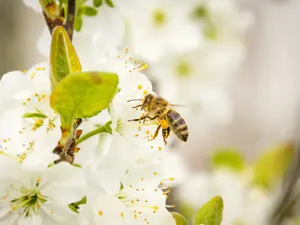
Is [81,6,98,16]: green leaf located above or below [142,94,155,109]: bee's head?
above

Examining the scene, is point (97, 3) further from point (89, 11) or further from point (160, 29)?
point (160, 29)

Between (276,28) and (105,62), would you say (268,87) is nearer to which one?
(276,28)

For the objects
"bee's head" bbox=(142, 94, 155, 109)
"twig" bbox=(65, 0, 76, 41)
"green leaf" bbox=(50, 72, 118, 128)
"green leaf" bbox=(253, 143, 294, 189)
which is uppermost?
"twig" bbox=(65, 0, 76, 41)

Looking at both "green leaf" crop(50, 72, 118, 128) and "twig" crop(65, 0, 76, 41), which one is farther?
"twig" crop(65, 0, 76, 41)

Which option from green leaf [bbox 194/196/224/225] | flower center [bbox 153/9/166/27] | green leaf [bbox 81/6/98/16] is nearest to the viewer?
green leaf [bbox 194/196/224/225]

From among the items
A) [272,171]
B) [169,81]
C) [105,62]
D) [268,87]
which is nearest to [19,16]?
[268,87]

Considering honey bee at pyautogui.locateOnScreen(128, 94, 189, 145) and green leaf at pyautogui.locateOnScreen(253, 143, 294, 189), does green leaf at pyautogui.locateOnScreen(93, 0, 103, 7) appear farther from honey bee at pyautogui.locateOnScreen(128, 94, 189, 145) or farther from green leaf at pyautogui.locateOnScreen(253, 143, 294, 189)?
green leaf at pyautogui.locateOnScreen(253, 143, 294, 189)

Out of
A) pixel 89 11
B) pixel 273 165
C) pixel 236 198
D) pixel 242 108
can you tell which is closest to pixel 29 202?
pixel 89 11

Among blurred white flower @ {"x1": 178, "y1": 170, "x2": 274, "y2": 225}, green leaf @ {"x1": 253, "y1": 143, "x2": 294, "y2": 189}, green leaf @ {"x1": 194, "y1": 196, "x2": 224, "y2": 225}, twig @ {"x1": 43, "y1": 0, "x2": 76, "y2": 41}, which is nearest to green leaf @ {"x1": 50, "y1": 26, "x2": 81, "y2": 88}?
twig @ {"x1": 43, "y1": 0, "x2": 76, "y2": 41}
